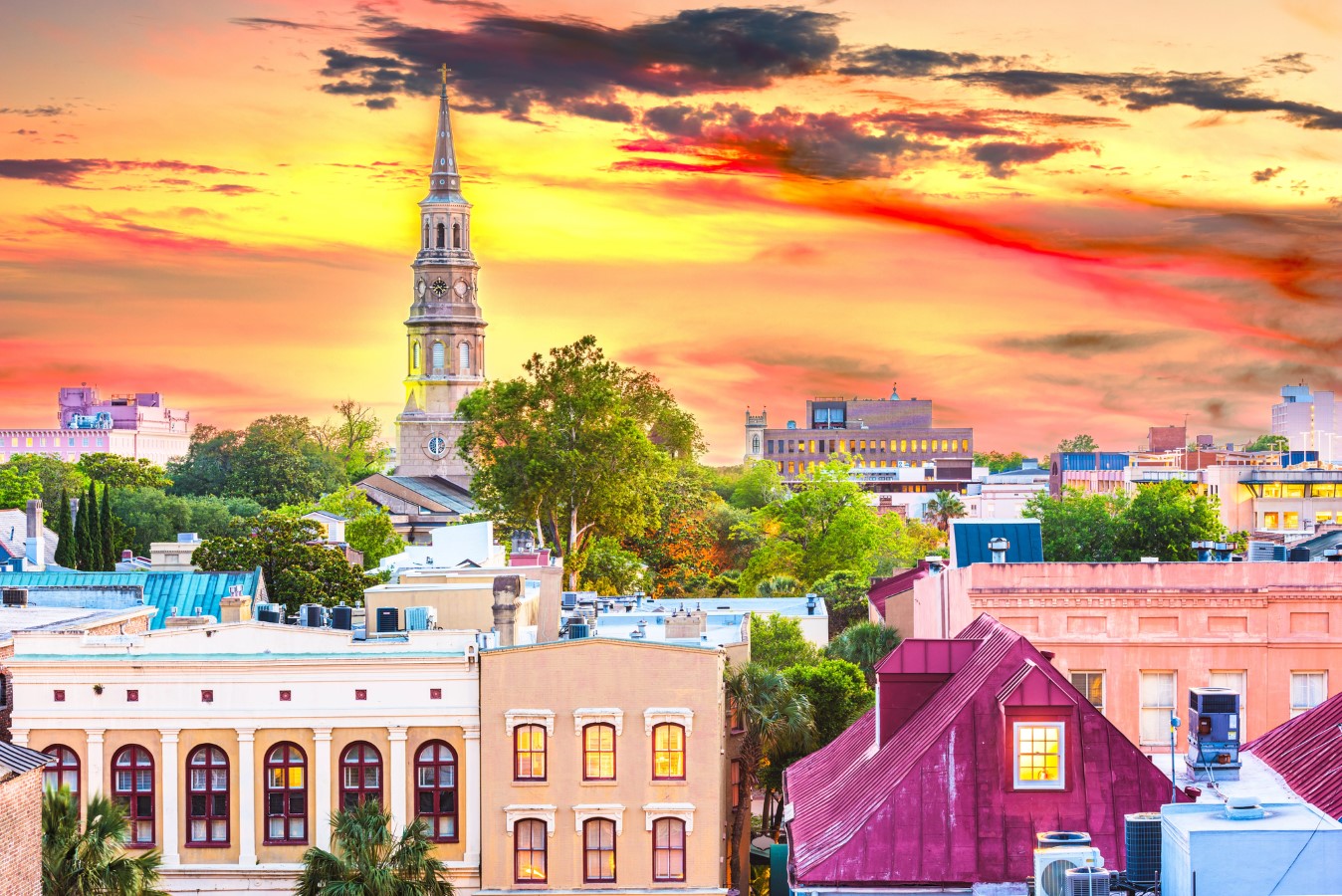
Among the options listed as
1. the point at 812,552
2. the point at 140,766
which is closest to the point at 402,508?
the point at 812,552

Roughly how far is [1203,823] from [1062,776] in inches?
220

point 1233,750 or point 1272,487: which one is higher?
point 1272,487

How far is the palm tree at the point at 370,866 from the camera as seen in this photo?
3094 centimetres

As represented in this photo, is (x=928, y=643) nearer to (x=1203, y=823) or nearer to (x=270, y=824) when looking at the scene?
(x=1203, y=823)

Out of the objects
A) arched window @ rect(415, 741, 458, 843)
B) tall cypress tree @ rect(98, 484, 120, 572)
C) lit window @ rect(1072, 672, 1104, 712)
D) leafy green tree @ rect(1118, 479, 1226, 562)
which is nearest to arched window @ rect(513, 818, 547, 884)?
arched window @ rect(415, 741, 458, 843)

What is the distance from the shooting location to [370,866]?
3141 centimetres

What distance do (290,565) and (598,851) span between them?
34.0m

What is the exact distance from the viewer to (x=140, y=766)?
36.6 m

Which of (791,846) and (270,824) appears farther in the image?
(270,824)

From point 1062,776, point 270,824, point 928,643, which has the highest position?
point 928,643

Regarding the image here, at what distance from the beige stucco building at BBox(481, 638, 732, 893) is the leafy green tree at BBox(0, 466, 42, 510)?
12005 centimetres

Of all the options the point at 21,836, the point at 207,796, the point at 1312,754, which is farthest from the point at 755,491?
the point at 21,836

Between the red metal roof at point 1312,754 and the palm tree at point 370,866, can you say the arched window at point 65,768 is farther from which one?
the red metal roof at point 1312,754

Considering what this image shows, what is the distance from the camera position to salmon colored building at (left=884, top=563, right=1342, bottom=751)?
34.3m
